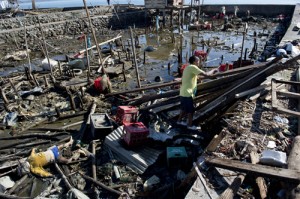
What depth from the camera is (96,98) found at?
12039 mm

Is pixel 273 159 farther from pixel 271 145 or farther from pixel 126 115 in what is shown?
pixel 126 115

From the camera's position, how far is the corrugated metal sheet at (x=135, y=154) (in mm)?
6883

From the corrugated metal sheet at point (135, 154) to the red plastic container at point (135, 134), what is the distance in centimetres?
20

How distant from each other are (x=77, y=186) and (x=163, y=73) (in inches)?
417

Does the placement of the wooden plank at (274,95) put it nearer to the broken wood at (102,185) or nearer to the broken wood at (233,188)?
the broken wood at (233,188)

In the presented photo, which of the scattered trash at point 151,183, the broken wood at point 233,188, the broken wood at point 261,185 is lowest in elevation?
the scattered trash at point 151,183

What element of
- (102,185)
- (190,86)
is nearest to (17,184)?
(102,185)

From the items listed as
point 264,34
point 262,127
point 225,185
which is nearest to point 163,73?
point 262,127

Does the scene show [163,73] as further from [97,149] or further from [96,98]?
[97,149]

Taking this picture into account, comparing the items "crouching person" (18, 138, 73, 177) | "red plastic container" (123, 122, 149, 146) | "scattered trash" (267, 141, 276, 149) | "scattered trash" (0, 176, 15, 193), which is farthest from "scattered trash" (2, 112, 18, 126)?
"scattered trash" (267, 141, 276, 149)

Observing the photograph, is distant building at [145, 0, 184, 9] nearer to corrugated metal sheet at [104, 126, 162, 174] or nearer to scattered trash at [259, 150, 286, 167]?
corrugated metal sheet at [104, 126, 162, 174]

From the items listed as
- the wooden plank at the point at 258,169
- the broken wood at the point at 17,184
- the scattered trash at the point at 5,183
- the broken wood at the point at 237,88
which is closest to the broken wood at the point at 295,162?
the wooden plank at the point at 258,169

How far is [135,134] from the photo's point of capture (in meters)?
7.21

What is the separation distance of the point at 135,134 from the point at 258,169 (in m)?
3.63
